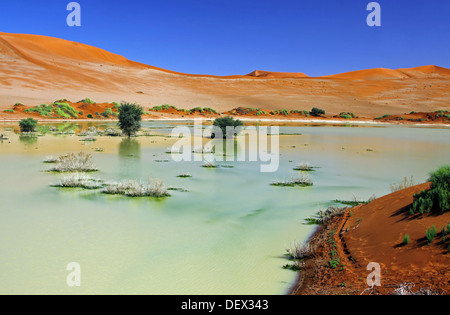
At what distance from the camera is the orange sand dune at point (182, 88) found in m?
56.8

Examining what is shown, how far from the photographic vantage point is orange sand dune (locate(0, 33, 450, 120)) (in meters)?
56.8

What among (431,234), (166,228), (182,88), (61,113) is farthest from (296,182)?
(182,88)

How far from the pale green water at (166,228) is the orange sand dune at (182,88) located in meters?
36.4

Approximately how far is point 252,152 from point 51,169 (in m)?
8.62

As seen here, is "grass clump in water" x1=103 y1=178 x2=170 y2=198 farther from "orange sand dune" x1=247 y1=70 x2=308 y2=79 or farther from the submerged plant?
"orange sand dune" x1=247 y1=70 x2=308 y2=79

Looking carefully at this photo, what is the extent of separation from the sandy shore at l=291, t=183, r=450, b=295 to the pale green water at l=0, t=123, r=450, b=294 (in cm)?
40

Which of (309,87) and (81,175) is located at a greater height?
(309,87)

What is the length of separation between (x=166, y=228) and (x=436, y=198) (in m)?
4.13

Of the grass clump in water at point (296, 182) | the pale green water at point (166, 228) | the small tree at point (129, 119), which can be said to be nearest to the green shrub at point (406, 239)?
the pale green water at point (166, 228)

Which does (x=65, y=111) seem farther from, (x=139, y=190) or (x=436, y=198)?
(x=436, y=198)
